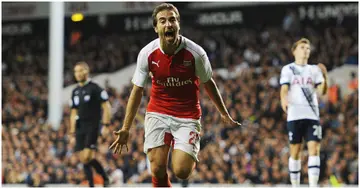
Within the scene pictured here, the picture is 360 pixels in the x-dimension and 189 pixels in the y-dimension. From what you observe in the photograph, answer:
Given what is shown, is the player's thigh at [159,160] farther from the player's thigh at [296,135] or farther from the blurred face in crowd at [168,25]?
the player's thigh at [296,135]

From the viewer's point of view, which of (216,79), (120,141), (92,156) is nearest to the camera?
(120,141)

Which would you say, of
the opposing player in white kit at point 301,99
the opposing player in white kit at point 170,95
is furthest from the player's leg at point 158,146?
the opposing player in white kit at point 301,99

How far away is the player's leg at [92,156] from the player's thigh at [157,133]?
3.60 meters

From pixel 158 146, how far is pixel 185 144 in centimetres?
28

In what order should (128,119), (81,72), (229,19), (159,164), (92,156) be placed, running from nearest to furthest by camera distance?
(128,119) < (159,164) < (92,156) < (81,72) < (229,19)

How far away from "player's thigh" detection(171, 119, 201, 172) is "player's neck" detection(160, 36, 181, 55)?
769mm

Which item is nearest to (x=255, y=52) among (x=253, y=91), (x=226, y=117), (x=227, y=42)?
(x=227, y=42)

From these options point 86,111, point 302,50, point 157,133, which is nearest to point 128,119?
point 157,133

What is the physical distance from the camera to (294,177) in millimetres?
9953

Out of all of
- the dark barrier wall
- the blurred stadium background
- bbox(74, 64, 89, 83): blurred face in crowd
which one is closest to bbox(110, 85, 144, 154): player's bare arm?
bbox(74, 64, 89, 83): blurred face in crowd

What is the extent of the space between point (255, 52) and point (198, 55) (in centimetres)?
Answer: 1834

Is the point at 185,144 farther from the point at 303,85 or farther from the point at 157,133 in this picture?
the point at 303,85

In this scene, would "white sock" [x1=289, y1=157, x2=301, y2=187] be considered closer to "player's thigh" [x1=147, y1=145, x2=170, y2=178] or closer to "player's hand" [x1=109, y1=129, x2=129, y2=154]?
"player's thigh" [x1=147, y1=145, x2=170, y2=178]

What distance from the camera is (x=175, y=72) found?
7254 millimetres
